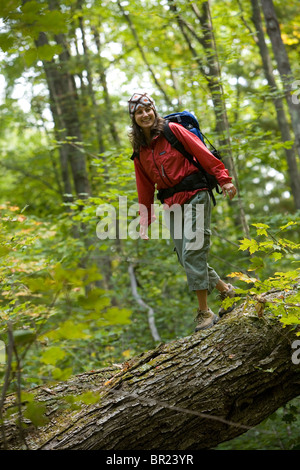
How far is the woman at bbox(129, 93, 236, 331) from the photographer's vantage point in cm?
365

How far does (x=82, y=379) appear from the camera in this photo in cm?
341

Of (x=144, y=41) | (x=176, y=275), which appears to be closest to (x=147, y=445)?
(x=176, y=275)

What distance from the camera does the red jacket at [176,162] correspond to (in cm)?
362

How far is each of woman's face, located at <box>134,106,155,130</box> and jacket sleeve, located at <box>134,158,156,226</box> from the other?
456mm

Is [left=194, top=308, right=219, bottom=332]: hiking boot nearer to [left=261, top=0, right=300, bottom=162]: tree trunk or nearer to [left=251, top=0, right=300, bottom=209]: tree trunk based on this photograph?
[left=261, top=0, right=300, bottom=162]: tree trunk

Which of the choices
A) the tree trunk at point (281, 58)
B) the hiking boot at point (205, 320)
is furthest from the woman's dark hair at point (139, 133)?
the tree trunk at point (281, 58)

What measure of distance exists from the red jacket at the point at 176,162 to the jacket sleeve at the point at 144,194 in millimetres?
114

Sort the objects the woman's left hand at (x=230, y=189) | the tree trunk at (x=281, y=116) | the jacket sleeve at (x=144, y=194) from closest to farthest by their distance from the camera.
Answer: the woman's left hand at (x=230, y=189), the jacket sleeve at (x=144, y=194), the tree trunk at (x=281, y=116)

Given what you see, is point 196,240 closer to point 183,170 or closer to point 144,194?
point 183,170

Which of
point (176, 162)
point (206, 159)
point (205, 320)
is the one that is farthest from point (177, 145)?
point (205, 320)

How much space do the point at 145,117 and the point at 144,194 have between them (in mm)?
767

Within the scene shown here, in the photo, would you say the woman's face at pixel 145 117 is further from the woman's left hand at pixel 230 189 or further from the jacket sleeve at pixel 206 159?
the woman's left hand at pixel 230 189

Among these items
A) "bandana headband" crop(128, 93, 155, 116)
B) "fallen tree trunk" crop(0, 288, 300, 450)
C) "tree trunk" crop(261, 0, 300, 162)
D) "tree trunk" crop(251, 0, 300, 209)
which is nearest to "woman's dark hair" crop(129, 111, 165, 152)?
"bandana headband" crop(128, 93, 155, 116)

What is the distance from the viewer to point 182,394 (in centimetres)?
293
